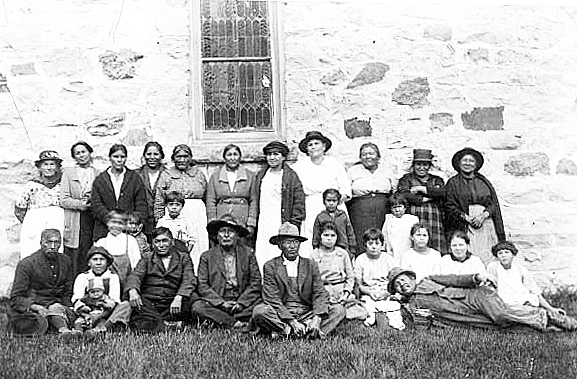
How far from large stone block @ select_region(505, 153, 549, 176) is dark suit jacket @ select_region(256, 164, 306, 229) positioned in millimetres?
2043

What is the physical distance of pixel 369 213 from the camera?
721cm

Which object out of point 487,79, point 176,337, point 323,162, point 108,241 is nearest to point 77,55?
point 108,241

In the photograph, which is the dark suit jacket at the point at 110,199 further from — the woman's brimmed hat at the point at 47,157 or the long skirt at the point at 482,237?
the long skirt at the point at 482,237

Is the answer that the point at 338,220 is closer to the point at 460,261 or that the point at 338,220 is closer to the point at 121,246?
the point at 460,261

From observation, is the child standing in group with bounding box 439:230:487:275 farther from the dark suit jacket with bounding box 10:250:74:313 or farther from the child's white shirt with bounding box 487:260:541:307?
the dark suit jacket with bounding box 10:250:74:313

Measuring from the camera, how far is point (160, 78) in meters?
7.68

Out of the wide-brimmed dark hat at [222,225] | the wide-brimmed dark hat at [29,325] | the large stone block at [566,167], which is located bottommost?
the wide-brimmed dark hat at [29,325]

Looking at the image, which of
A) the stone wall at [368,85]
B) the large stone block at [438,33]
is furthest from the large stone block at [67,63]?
the large stone block at [438,33]

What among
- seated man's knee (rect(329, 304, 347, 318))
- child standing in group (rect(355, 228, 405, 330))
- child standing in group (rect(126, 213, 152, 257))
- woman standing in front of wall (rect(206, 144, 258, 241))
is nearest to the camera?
seated man's knee (rect(329, 304, 347, 318))

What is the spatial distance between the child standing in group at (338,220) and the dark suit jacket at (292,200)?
15 cm

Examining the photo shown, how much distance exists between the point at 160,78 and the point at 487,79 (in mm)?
2979

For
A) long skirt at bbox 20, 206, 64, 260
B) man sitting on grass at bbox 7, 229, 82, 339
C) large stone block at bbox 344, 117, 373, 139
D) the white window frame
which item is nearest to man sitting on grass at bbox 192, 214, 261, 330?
man sitting on grass at bbox 7, 229, 82, 339

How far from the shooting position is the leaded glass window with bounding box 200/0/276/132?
7.82m

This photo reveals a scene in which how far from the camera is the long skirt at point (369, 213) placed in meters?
7.20
